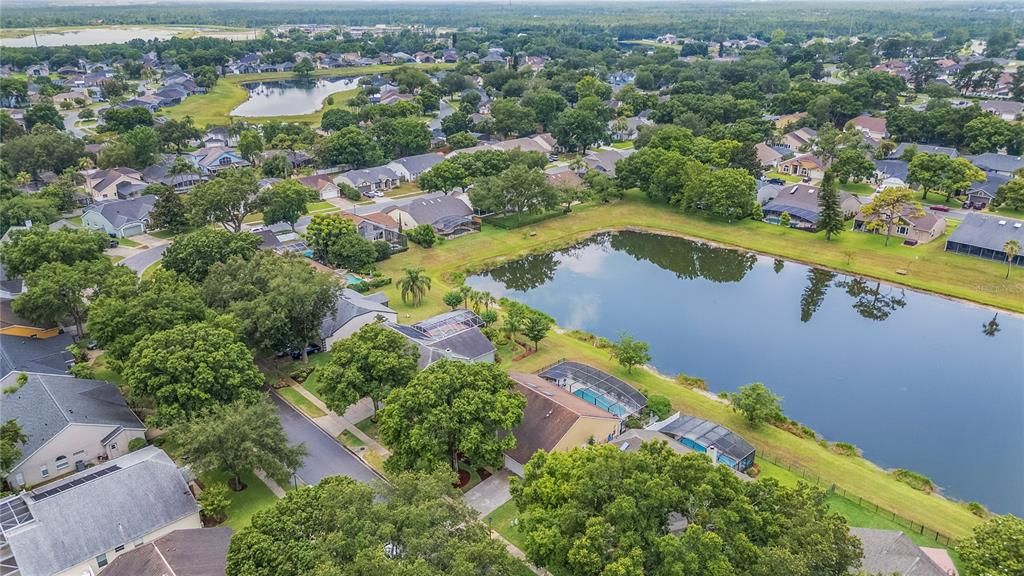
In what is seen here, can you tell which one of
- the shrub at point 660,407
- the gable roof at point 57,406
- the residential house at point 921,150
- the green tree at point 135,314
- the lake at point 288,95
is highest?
the residential house at point 921,150

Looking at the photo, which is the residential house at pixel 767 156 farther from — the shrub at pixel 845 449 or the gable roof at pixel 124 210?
the gable roof at pixel 124 210

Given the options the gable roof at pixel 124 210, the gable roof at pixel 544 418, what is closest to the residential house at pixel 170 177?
the gable roof at pixel 124 210

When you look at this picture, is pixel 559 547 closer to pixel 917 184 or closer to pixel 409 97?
pixel 917 184

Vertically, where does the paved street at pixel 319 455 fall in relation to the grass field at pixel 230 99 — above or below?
above

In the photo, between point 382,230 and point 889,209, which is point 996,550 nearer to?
point 889,209

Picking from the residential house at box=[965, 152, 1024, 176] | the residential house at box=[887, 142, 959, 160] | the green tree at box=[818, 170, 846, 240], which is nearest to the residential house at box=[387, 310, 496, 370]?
the green tree at box=[818, 170, 846, 240]

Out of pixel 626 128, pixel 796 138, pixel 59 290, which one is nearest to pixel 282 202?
pixel 59 290

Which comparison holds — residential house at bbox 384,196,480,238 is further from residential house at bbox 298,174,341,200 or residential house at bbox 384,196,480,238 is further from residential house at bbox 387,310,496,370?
residential house at bbox 387,310,496,370
